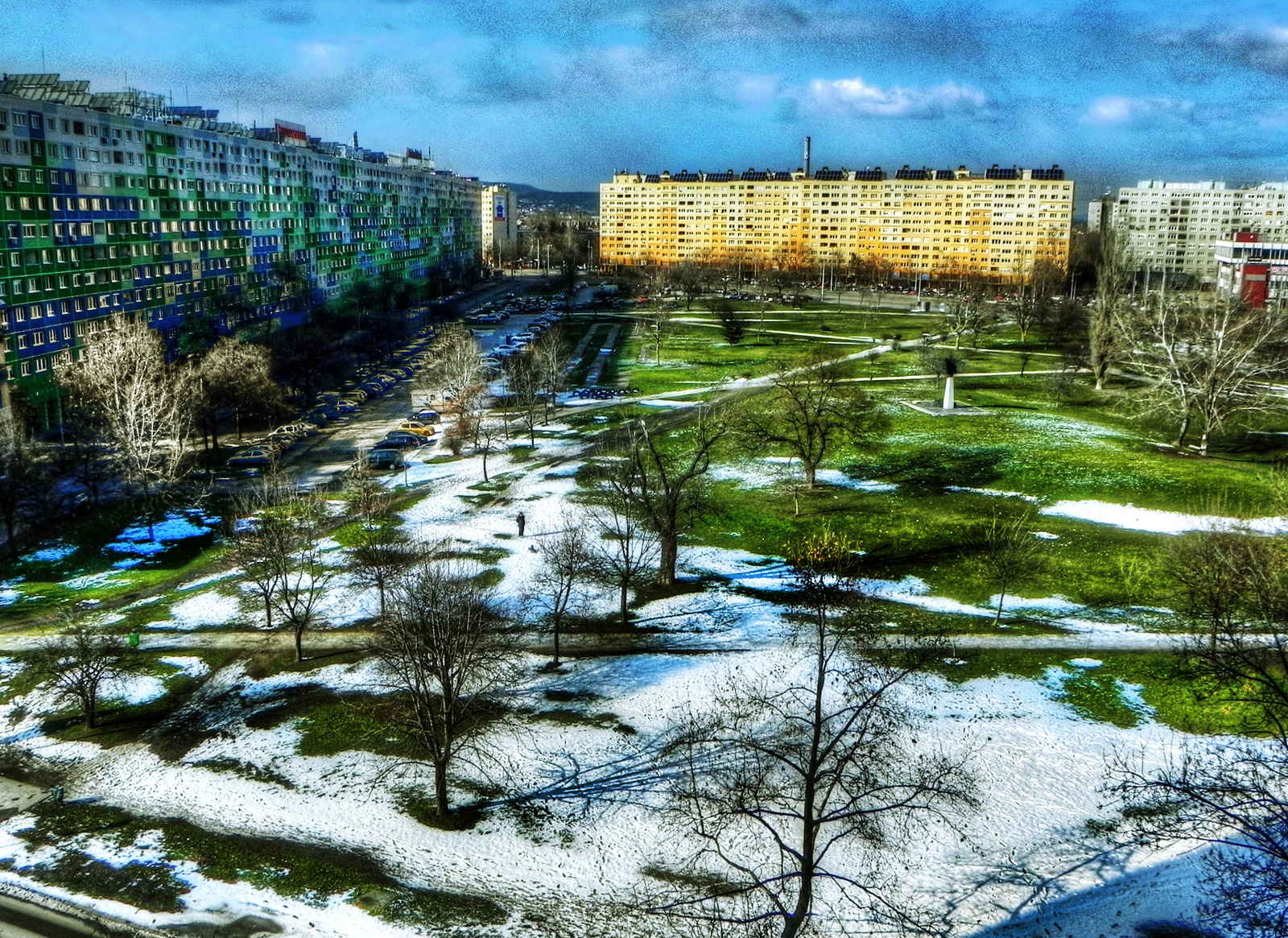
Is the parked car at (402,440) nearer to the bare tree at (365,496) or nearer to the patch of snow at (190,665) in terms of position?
the bare tree at (365,496)

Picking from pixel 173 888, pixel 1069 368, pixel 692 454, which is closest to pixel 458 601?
pixel 173 888

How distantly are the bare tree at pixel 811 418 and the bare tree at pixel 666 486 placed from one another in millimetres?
3649

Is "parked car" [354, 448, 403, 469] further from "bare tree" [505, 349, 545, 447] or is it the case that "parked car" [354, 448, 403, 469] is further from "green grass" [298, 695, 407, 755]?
"green grass" [298, 695, 407, 755]

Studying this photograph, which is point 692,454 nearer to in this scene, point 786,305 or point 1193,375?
point 1193,375

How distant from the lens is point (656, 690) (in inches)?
1180

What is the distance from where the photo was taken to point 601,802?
24391mm

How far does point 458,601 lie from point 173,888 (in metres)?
9.34

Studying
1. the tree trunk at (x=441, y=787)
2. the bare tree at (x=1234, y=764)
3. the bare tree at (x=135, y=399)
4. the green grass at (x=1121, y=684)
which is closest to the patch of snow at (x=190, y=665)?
the tree trunk at (x=441, y=787)

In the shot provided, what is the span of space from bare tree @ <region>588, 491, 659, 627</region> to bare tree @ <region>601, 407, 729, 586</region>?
1.59 feet

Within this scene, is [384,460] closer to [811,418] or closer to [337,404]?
[337,404]

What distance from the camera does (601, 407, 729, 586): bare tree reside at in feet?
123

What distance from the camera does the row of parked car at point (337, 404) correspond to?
2201 inches

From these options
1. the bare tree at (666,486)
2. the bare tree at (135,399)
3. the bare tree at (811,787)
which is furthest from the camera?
the bare tree at (135,399)

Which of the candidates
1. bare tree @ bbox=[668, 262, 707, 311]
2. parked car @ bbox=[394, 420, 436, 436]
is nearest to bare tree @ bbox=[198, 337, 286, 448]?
parked car @ bbox=[394, 420, 436, 436]
